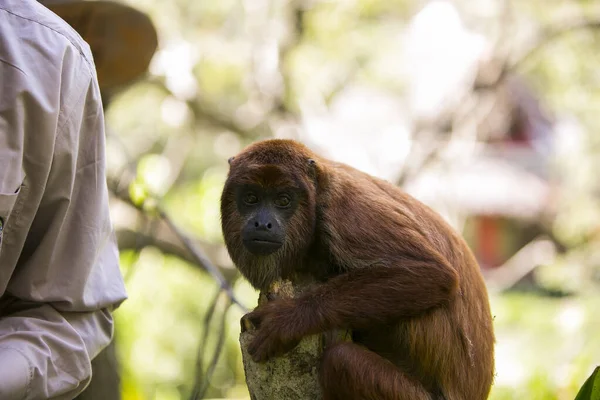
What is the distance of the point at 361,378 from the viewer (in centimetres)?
302

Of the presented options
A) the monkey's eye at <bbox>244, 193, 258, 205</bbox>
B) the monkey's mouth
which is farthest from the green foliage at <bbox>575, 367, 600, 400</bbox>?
the monkey's eye at <bbox>244, 193, 258, 205</bbox>

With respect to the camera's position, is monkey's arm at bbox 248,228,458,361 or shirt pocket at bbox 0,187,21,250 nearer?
shirt pocket at bbox 0,187,21,250

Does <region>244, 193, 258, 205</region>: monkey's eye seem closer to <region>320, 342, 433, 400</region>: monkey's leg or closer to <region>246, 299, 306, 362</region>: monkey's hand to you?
<region>246, 299, 306, 362</region>: monkey's hand

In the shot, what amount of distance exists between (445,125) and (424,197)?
3.73ft

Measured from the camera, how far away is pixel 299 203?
12.0ft

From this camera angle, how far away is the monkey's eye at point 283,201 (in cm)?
370

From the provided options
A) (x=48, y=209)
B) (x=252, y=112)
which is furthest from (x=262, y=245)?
(x=252, y=112)

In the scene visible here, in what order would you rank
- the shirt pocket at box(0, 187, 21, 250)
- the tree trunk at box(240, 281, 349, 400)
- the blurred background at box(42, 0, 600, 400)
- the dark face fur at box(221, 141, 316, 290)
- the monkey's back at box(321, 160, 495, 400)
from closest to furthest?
the shirt pocket at box(0, 187, 21, 250), the tree trunk at box(240, 281, 349, 400), the monkey's back at box(321, 160, 495, 400), the dark face fur at box(221, 141, 316, 290), the blurred background at box(42, 0, 600, 400)

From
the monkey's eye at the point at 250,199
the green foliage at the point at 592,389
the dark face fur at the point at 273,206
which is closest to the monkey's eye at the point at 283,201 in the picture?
the dark face fur at the point at 273,206

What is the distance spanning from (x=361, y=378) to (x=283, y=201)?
1.04 metres

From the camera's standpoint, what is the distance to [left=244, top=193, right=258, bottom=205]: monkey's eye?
12.3 ft

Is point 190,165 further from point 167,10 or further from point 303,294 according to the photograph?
point 303,294

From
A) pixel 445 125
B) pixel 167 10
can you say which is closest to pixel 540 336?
pixel 445 125

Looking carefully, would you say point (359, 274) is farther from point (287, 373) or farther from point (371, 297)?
point (287, 373)
